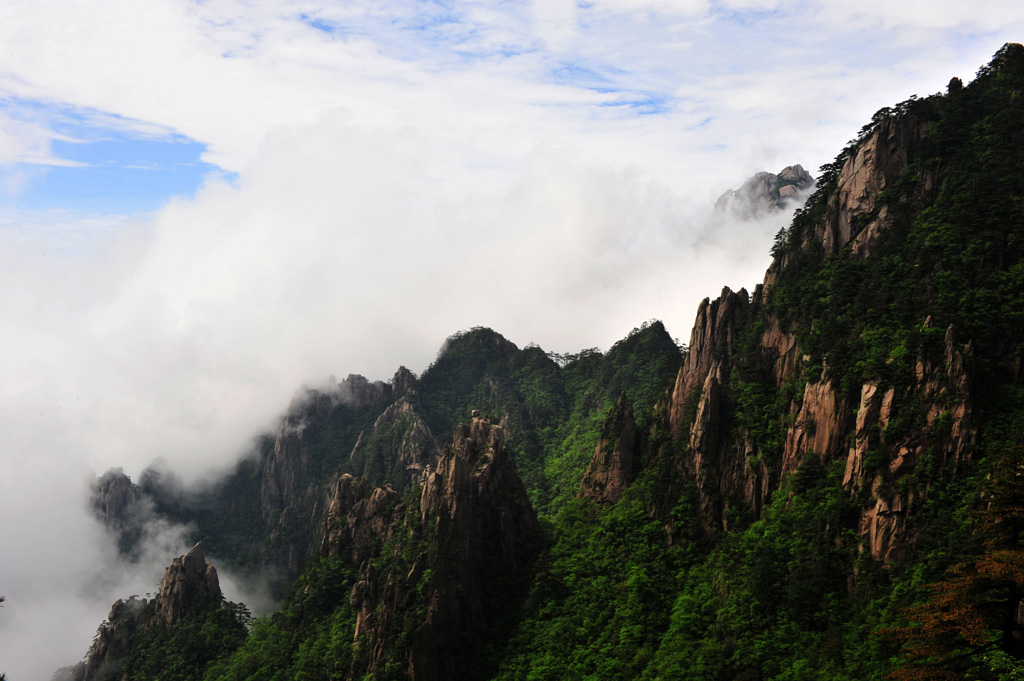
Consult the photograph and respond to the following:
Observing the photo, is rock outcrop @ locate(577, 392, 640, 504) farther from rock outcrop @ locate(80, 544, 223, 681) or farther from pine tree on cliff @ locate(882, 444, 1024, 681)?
rock outcrop @ locate(80, 544, 223, 681)

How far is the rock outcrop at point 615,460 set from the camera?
3652 inches

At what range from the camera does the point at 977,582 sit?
44.6 m

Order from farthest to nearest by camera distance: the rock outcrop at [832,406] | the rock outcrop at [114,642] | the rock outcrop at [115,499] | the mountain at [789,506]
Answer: the rock outcrop at [115,499] < the rock outcrop at [114,642] < the rock outcrop at [832,406] < the mountain at [789,506]

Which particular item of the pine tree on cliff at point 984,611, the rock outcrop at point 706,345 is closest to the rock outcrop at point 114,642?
the rock outcrop at point 706,345

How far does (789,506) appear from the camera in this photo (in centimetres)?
6950

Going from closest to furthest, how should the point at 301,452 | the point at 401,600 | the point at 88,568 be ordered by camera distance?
the point at 401,600
the point at 88,568
the point at 301,452

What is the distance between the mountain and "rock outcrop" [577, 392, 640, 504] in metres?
0.40

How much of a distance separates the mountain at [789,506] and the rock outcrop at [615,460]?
40 centimetres

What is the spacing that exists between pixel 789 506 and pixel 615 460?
26.9 meters

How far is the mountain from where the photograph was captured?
56.0 m

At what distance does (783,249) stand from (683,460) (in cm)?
2746

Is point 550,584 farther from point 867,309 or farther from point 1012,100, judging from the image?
point 1012,100

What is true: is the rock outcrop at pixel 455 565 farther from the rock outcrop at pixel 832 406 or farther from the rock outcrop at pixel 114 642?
the rock outcrop at pixel 114 642

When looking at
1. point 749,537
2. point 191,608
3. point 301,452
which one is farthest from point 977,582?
point 301,452
